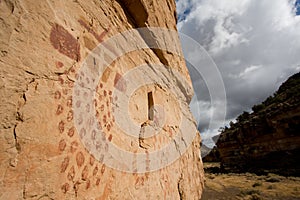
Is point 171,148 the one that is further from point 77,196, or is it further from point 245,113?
point 245,113

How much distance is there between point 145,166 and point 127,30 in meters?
1.99

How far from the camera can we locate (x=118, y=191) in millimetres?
1660

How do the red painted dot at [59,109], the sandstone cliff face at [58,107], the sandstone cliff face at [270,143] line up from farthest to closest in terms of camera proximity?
the sandstone cliff face at [270,143] < the red painted dot at [59,109] < the sandstone cliff face at [58,107]

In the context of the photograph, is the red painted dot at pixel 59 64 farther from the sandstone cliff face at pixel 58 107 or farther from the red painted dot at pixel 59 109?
the red painted dot at pixel 59 109

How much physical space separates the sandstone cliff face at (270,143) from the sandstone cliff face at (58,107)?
1708 centimetres

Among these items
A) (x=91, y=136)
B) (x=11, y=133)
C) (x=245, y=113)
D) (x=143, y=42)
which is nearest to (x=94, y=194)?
(x=91, y=136)

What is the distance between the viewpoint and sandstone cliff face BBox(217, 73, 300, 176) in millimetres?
15016

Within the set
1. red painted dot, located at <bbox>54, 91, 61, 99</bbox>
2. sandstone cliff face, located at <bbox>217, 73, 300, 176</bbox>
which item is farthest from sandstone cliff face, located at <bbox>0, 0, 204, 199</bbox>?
sandstone cliff face, located at <bbox>217, 73, 300, 176</bbox>

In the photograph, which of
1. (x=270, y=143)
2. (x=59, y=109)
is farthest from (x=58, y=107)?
(x=270, y=143)

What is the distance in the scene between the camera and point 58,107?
4.02 feet

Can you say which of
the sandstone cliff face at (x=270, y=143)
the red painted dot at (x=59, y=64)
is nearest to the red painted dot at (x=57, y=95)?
the red painted dot at (x=59, y=64)

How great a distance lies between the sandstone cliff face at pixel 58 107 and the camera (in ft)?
3.18

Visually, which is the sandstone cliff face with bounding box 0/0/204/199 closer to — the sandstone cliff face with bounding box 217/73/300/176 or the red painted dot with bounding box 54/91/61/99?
the red painted dot with bounding box 54/91/61/99

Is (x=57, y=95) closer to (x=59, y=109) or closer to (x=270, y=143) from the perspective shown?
(x=59, y=109)
